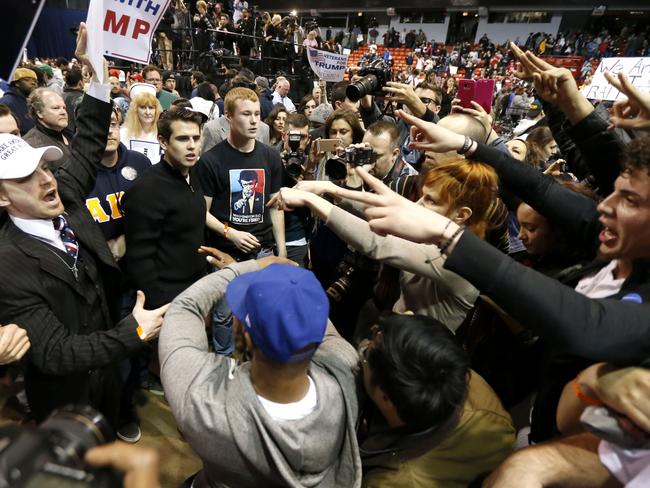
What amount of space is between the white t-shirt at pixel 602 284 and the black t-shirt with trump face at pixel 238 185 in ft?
6.74

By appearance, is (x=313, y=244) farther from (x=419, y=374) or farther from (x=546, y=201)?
(x=419, y=374)

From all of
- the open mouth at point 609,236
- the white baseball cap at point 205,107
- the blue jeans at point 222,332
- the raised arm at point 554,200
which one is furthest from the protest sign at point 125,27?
the white baseball cap at point 205,107

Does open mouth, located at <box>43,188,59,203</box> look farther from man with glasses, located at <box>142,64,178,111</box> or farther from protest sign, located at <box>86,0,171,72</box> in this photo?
man with glasses, located at <box>142,64,178,111</box>

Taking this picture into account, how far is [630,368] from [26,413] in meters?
2.23

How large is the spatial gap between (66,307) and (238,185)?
1399 millimetres

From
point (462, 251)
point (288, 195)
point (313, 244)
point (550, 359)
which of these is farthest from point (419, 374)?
point (313, 244)

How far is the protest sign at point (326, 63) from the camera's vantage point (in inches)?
218

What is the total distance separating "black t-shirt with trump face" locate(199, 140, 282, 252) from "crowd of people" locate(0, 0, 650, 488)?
0.6 inches

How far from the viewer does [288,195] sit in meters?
1.55

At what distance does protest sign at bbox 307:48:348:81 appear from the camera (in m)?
5.55

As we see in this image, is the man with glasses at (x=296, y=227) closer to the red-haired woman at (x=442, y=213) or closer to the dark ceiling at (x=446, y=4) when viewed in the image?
the red-haired woman at (x=442, y=213)

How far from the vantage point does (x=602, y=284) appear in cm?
123

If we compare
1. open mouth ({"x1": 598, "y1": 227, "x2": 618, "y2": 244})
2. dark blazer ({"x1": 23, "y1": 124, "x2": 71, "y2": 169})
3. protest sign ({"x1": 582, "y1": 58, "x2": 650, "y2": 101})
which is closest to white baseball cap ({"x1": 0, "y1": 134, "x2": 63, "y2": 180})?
dark blazer ({"x1": 23, "y1": 124, "x2": 71, "y2": 169})

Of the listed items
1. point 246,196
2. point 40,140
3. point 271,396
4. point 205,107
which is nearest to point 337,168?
point 246,196
